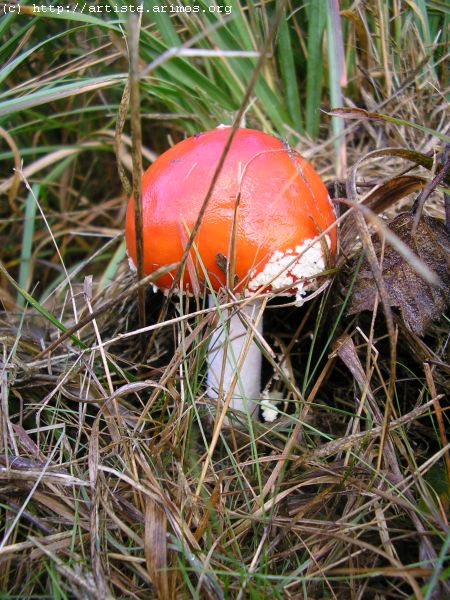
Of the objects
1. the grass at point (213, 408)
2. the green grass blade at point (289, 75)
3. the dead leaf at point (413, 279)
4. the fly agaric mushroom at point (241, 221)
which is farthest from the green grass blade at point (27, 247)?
the dead leaf at point (413, 279)

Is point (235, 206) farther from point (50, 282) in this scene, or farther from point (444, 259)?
point (50, 282)

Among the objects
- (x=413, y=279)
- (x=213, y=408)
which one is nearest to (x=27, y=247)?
(x=213, y=408)

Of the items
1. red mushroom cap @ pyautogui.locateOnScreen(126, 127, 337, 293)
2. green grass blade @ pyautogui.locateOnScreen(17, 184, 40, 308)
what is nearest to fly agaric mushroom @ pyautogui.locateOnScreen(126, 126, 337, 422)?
red mushroom cap @ pyautogui.locateOnScreen(126, 127, 337, 293)

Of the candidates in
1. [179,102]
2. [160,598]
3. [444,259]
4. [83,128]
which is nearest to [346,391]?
[444,259]

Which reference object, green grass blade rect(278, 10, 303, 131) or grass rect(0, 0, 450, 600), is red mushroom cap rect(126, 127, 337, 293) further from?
green grass blade rect(278, 10, 303, 131)

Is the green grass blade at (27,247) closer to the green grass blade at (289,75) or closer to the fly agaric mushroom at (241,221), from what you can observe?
the fly agaric mushroom at (241,221)

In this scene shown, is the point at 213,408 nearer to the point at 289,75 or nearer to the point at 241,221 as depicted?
the point at 241,221

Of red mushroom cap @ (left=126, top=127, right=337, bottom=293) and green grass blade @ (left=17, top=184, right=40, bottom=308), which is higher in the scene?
red mushroom cap @ (left=126, top=127, right=337, bottom=293)
